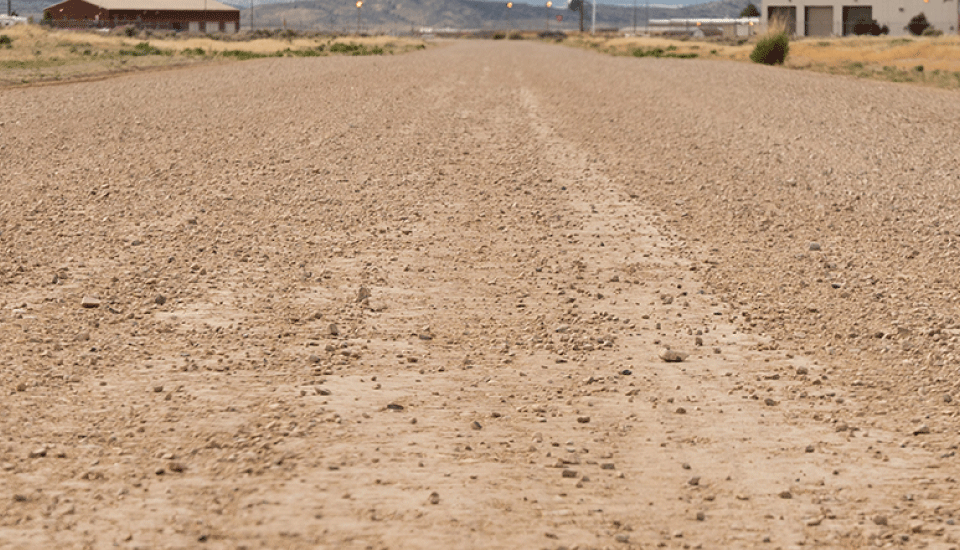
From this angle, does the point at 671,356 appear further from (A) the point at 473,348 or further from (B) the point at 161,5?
(B) the point at 161,5

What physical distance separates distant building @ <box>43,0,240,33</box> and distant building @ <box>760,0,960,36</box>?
178 feet

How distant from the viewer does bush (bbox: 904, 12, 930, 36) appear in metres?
85.3

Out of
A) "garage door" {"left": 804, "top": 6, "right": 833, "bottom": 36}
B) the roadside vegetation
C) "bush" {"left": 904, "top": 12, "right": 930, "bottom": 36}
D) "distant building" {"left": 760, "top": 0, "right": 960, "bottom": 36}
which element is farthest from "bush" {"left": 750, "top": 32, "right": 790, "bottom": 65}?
"garage door" {"left": 804, "top": 6, "right": 833, "bottom": 36}

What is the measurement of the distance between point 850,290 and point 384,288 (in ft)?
10.3

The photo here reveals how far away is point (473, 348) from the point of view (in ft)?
18.9

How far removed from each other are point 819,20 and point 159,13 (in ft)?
209

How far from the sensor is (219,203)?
9.42 metres

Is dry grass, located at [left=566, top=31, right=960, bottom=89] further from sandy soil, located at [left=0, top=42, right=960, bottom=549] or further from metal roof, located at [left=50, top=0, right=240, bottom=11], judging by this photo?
metal roof, located at [left=50, top=0, right=240, bottom=11]

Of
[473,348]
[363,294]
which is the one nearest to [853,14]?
[363,294]

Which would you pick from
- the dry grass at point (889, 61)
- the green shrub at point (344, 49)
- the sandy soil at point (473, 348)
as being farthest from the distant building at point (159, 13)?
the sandy soil at point (473, 348)

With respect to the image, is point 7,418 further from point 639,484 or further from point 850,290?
point 850,290

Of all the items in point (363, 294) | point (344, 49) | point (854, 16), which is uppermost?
point (854, 16)

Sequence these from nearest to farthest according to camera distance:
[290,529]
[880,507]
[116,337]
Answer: [290,529] → [880,507] → [116,337]

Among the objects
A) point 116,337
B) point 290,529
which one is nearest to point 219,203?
point 116,337
